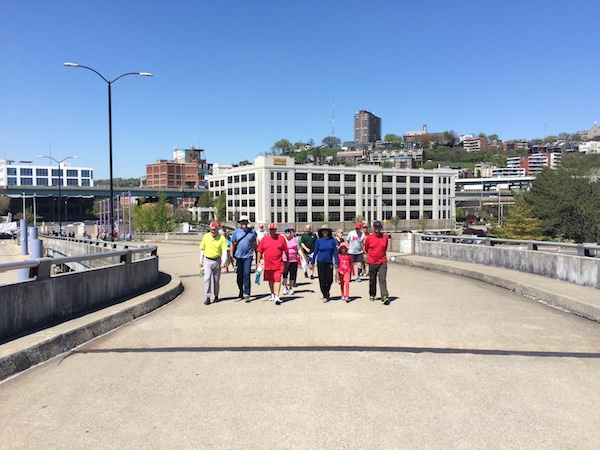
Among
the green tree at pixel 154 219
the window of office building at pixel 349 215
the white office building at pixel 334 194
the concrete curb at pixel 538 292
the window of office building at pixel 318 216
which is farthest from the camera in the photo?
the window of office building at pixel 349 215

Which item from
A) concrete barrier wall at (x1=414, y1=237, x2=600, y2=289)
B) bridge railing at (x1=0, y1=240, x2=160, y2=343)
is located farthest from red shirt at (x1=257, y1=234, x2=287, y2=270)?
concrete barrier wall at (x1=414, y1=237, x2=600, y2=289)

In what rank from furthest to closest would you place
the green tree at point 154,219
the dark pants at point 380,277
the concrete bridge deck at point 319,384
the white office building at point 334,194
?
the white office building at point 334,194
the green tree at point 154,219
the dark pants at point 380,277
the concrete bridge deck at point 319,384

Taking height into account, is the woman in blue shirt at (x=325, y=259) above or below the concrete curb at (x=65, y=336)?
above

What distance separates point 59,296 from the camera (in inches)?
315

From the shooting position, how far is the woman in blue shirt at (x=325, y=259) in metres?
11.2

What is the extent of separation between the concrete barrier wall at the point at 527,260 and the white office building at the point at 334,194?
83348mm

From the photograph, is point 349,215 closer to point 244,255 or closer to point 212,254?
point 244,255

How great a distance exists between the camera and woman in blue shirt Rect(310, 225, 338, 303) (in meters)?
11.2

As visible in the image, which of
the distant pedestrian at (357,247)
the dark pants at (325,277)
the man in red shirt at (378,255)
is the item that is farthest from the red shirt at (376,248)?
the distant pedestrian at (357,247)

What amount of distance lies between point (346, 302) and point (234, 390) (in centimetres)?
598

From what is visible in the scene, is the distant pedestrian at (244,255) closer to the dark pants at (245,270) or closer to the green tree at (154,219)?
the dark pants at (245,270)

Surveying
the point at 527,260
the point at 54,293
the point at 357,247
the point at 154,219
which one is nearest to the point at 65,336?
the point at 54,293

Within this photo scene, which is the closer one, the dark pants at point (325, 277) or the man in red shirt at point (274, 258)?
the man in red shirt at point (274, 258)

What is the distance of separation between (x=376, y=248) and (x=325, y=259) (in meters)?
1.20
